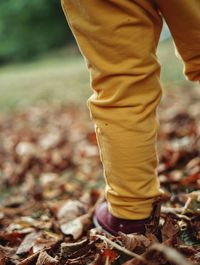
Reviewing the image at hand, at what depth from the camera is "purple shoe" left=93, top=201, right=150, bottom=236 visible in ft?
4.15

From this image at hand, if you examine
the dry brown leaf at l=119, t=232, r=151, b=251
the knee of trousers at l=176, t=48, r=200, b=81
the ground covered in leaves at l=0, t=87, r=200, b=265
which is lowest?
the ground covered in leaves at l=0, t=87, r=200, b=265

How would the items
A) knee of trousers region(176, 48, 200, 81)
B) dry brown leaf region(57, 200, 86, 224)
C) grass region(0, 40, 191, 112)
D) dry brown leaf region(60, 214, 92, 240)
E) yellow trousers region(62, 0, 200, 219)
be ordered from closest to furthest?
yellow trousers region(62, 0, 200, 219) < knee of trousers region(176, 48, 200, 81) < dry brown leaf region(60, 214, 92, 240) < dry brown leaf region(57, 200, 86, 224) < grass region(0, 40, 191, 112)

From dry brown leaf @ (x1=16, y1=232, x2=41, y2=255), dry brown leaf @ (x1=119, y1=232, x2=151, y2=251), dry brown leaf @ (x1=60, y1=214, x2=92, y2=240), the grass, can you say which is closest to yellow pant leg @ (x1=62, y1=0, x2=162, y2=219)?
dry brown leaf @ (x1=119, y1=232, x2=151, y2=251)

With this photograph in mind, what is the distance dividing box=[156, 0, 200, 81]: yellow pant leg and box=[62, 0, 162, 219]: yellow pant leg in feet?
0.15

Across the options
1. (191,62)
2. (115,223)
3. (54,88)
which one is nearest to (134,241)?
(115,223)

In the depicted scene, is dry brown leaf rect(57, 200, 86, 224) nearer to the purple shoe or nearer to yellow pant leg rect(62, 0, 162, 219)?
the purple shoe

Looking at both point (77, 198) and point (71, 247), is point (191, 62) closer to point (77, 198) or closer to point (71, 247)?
point (71, 247)

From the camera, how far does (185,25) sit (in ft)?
3.80

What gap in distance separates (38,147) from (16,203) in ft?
3.17

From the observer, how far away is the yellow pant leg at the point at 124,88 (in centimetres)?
111

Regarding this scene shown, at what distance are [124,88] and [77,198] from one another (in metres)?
0.87

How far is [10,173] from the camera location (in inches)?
95.0

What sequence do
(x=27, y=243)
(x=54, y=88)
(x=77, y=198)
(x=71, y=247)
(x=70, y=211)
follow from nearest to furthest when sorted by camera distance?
1. (x=71, y=247)
2. (x=27, y=243)
3. (x=70, y=211)
4. (x=77, y=198)
5. (x=54, y=88)

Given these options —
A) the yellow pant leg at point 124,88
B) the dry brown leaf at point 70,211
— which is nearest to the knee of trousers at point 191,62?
the yellow pant leg at point 124,88
